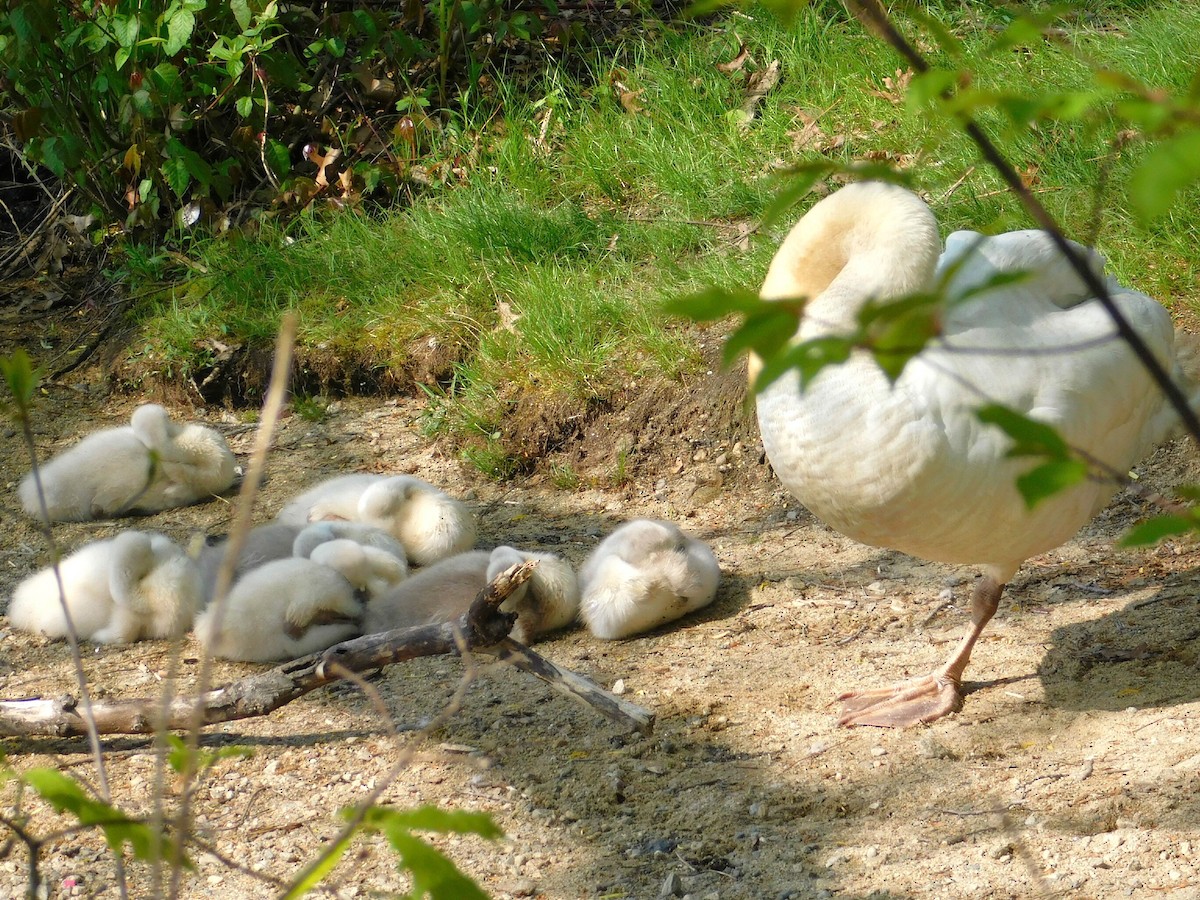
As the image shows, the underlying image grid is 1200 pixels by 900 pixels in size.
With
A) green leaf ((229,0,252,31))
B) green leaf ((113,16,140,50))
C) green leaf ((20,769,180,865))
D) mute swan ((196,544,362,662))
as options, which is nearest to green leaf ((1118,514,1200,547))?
green leaf ((20,769,180,865))

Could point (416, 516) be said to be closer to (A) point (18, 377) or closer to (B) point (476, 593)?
(B) point (476, 593)

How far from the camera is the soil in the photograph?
108 inches

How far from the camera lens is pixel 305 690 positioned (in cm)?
331

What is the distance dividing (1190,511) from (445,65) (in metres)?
6.67

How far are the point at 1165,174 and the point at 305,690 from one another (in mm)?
2852

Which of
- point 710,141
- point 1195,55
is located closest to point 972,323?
point 1195,55

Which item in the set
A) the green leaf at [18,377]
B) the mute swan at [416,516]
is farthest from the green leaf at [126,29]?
the green leaf at [18,377]

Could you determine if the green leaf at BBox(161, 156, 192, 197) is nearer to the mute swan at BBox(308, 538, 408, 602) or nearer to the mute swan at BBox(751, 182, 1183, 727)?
the mute swan at BBox(308, 538, 408, 602)

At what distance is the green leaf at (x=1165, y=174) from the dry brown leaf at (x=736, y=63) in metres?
6.42

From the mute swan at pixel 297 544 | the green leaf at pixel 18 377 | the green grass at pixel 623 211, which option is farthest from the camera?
the green grass at pixel 623 211

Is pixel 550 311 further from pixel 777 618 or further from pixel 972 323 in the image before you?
pixel 972 323

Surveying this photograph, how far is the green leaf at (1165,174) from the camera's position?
855 millimetres

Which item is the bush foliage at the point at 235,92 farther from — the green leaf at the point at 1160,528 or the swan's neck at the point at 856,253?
the green leaf at the point at 1160,528

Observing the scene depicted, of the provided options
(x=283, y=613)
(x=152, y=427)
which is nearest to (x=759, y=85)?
(x=152, y=427)
